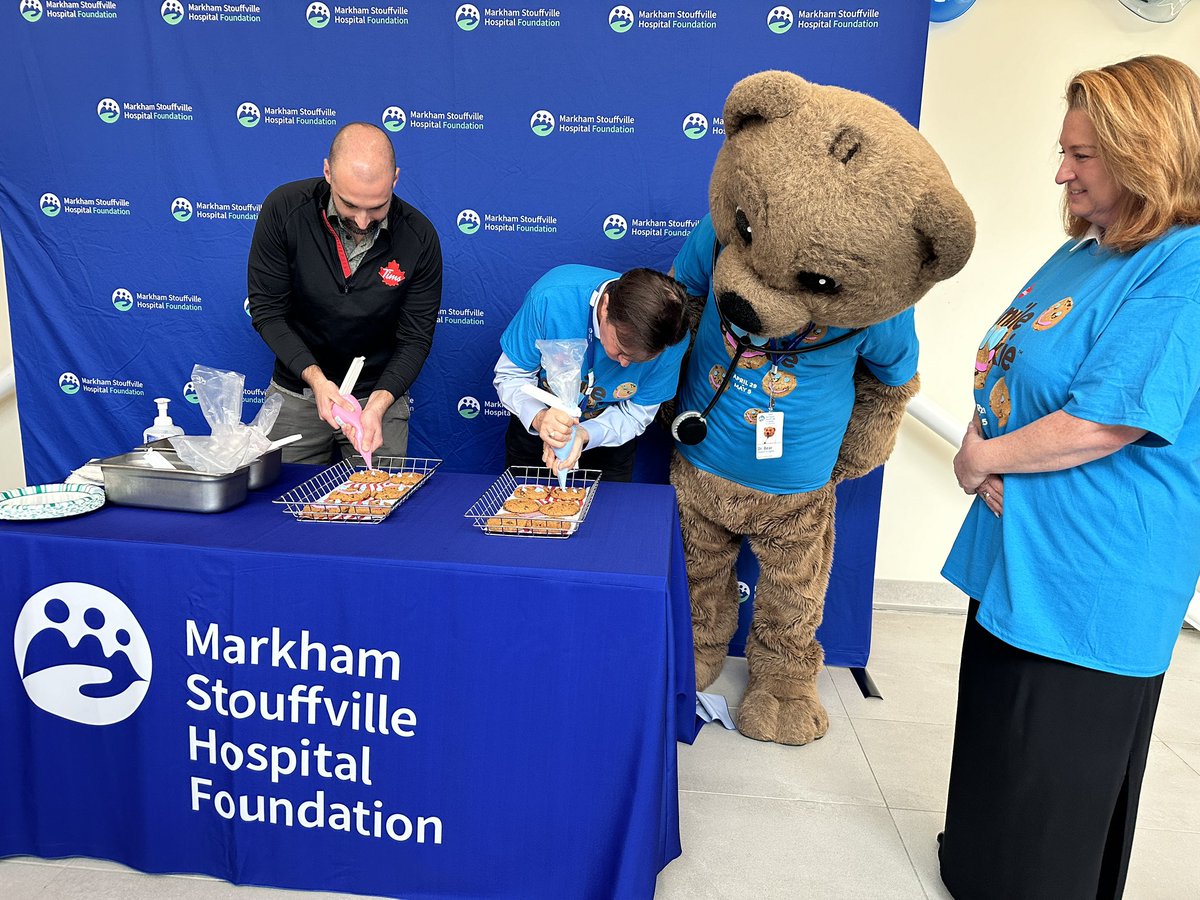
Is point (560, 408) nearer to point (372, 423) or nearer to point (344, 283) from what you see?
point (372, 423)

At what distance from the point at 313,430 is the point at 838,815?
75.6 inches

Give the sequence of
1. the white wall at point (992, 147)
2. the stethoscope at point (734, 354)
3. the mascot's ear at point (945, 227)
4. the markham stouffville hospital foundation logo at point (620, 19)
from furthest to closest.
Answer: the white wall at point (992, 147)
the markham stouffville hospital foundation logo at point (620, 19)
the stethoscope at point (734, 354)
the mascot's ear at point (945, 227)

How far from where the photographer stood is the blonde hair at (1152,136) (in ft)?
4.34

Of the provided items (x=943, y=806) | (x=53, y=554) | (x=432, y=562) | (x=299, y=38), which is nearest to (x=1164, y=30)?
(x=943, y=806)

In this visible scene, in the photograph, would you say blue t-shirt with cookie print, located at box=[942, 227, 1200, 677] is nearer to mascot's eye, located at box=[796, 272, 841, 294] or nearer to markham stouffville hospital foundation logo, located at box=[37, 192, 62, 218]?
mascot's eye, located at box=[796, 272, 841, 294]

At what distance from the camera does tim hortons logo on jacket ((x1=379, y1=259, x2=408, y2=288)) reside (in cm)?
241

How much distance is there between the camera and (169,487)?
1836mm

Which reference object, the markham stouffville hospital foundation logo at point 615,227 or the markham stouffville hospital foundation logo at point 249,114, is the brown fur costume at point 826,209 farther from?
the markham stouffville hospital foundation logo at point 249,114

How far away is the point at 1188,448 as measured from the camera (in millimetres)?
1416

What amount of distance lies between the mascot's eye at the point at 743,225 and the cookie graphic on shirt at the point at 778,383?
43 cm

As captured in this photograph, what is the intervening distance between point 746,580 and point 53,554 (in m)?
2.26

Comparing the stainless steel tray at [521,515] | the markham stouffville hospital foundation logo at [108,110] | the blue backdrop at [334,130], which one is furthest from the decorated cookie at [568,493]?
the markham stouffville hospital foundation logo at [108,110]

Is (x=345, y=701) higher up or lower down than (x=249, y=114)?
lower down

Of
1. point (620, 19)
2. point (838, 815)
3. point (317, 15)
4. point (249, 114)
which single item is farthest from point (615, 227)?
point (838, 815)
